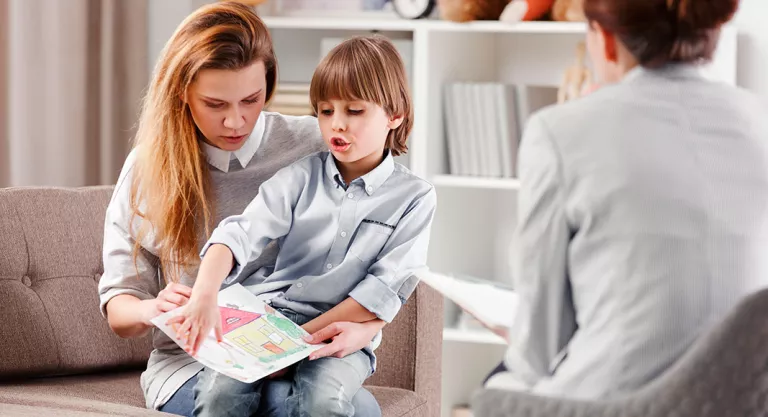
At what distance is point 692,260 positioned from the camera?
0.92m

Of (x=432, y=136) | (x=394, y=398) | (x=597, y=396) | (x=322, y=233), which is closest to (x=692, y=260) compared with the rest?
(x=597, y=396)

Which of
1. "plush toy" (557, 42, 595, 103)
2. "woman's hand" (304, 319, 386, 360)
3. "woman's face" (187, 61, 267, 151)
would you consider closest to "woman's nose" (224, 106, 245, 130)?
"woman's face" (187, 61, 267, 151)

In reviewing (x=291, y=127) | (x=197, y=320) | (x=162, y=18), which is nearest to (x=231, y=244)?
(x=197, y=320)

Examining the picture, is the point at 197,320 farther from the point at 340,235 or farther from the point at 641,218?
the point at 641,218

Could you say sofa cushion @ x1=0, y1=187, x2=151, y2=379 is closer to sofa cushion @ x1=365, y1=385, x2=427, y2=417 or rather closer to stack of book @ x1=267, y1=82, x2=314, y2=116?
sofa cushion @ x1=365, y1=385, x2=427, y2=417

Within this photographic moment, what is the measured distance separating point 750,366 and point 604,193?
0.69ft

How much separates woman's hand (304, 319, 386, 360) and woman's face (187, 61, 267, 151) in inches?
12.5

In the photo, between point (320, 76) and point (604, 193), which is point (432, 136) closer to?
point (320, 76)

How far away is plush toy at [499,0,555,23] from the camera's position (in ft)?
8.48

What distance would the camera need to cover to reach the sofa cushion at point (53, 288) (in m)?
1.76

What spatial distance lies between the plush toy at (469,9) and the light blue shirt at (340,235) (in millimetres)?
1213

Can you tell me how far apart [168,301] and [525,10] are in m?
1.52

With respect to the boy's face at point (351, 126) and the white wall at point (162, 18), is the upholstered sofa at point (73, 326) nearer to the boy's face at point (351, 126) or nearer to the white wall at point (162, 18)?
the boy's face at point (351, 126)

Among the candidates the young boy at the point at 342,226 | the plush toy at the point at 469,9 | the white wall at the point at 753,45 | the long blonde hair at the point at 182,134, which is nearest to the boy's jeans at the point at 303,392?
the young boy at the point at 342,226
